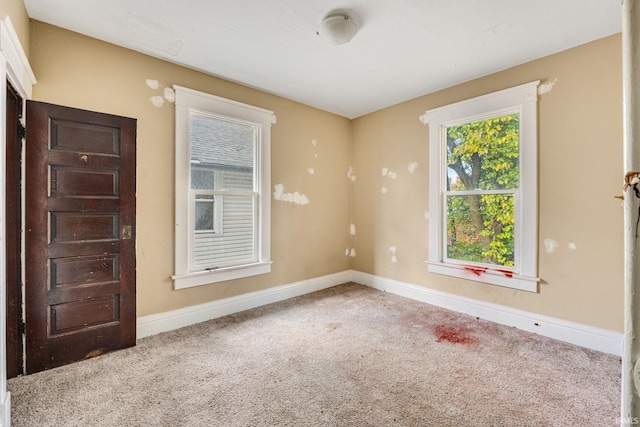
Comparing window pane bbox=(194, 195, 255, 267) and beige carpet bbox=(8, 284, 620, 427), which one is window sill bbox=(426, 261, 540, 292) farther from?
window pane bbox=(194, 195, 255, 267)

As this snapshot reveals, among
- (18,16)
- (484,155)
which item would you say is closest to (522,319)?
(484,155)

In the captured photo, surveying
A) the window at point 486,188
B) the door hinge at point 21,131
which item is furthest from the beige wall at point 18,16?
the window at point 486,188

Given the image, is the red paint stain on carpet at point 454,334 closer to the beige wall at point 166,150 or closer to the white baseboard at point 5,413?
the beige wall at point 166,150

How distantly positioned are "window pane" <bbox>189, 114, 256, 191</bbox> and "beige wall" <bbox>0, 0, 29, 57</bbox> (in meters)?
1.17

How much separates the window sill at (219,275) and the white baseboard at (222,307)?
0.22m

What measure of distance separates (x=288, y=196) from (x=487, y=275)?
2.35 m

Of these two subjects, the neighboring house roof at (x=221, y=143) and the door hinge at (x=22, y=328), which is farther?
the neighboring house roof at (x=221, y=143)

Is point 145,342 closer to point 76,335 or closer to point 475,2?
point 76,335

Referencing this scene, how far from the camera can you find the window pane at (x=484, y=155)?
2.79m

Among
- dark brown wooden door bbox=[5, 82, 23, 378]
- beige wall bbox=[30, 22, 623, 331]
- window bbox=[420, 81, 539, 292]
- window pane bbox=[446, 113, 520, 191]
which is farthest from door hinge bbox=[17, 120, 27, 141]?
window pane bbox=[446, 113, 520, 191]

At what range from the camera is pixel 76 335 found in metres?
2.11

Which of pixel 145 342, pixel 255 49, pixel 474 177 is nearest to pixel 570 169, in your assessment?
pixel 474 177

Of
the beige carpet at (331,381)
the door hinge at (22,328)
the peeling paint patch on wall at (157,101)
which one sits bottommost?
the beige carpet at (331,381)

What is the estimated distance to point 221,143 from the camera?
3.03m
